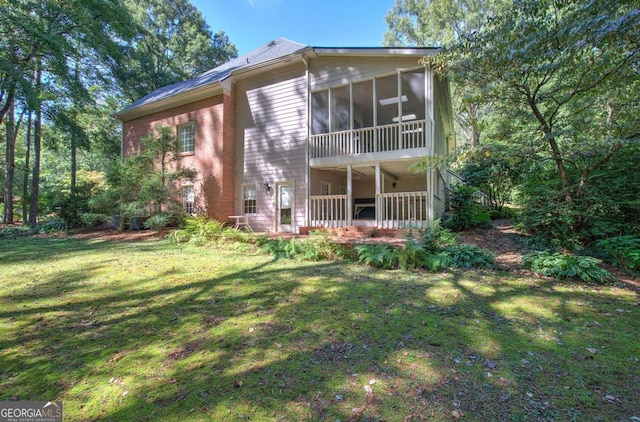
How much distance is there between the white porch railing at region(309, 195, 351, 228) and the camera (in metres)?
10.1

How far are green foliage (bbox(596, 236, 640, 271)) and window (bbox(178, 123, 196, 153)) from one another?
44.8ft

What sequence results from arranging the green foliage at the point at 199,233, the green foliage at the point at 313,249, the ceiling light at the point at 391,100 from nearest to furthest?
the green foliage at the point at 313,249 → the green foliage at the point at 199,233 → the ceiling light at the point at 391,100

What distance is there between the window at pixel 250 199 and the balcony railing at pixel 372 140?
3.06 metres

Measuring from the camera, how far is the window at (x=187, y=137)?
13023 mm

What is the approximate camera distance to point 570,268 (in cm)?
513

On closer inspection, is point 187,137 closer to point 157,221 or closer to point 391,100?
point 157,221

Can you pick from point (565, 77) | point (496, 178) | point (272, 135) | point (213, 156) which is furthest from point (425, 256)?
point (496, 178)

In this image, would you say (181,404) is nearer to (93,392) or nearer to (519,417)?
(93,392)

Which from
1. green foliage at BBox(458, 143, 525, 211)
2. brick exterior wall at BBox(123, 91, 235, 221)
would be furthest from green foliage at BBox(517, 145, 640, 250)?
brick exterior wall at BBox(123, 91, 235, 221)

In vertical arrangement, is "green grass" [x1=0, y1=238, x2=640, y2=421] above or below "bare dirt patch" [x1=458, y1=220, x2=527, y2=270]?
below

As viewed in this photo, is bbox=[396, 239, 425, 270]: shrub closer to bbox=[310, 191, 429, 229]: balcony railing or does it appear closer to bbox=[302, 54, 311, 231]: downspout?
bbox=[310, 191, 429, 229]: balcony railing

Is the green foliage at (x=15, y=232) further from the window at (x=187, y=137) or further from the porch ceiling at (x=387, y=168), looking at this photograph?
the porch ceiling at (x=387, y=168)

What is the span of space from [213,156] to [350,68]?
6316 millimetres
